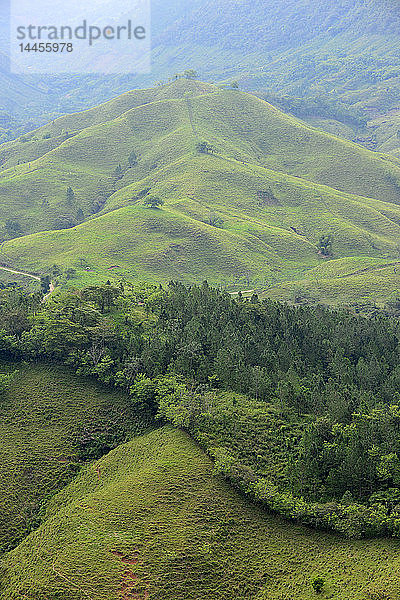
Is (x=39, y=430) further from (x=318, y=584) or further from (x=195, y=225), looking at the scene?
(x=195, y=225)

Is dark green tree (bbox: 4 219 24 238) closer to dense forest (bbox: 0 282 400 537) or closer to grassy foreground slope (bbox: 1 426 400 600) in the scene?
dense forest (bbox: 0 282 400 537)

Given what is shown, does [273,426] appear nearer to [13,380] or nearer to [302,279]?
[13,380]

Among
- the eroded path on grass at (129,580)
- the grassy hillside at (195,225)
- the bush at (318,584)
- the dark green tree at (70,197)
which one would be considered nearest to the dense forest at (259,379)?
the bush at (318,584)

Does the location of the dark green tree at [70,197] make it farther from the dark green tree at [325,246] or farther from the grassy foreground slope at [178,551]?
the grassy foreground slope at [178,551]

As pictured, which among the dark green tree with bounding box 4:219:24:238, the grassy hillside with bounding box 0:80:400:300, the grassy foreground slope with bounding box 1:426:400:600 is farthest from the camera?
the dark green tree with bounding box 4:219:24:238

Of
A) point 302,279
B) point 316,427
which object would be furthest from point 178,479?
point 302,279

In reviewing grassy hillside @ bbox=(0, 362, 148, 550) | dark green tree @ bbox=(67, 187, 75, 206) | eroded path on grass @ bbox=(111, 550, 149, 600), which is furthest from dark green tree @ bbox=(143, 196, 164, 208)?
eroded path on grass @ bbox=(111, 550, 149, 600)
